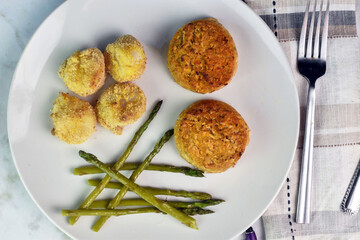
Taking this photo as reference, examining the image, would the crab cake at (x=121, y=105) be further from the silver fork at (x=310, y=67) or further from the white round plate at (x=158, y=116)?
the silver fork at (x=310, y=67)

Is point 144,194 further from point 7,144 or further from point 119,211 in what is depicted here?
point 7,144

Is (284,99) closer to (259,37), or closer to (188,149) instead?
(259,37)

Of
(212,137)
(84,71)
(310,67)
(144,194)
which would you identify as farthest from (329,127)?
(84,71)

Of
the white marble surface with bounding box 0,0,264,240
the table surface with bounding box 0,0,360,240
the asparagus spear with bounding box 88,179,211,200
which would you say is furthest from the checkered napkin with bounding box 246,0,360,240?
the white marble surface with bounding box 0,0,264,240

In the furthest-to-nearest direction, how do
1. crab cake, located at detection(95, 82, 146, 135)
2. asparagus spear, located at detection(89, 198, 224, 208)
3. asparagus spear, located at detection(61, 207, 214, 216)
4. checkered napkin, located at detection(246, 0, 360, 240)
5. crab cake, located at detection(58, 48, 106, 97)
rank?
1. checkered napkin, located at detection(246, 0, 360, 240)
2. asparagus spear, located at detection(89, 198, 224, 208)
3. asparagus spear, located at detection(61, 207, 214, 216)
4. crab cake, located at detection(95, 82, 146, 135)
5. crab cake, located at detection(58, 48, 106, 97)

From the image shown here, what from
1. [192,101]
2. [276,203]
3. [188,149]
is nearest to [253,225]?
[276,203]

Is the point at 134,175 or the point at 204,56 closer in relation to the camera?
the point at 204,56

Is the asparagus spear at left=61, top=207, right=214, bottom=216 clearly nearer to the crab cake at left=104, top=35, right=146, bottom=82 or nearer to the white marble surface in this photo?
the white marble surface
